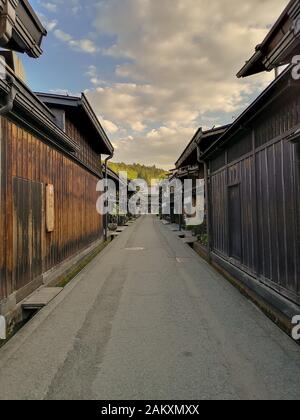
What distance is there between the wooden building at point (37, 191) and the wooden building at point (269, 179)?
4.12m

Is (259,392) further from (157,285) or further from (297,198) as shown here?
(157,285)

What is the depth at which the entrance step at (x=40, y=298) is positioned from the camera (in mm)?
6137

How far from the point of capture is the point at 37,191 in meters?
7.45

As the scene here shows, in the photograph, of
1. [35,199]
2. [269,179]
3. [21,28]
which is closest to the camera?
[21,28]

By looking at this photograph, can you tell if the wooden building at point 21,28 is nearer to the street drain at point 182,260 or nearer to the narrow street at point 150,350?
the narrow street at point 150,350

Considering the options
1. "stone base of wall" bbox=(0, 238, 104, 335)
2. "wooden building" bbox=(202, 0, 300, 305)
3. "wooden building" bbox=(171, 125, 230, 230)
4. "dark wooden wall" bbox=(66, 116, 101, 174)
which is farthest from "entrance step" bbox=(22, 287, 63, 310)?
"wooden building" bbox=(171, 125, 230, 230)

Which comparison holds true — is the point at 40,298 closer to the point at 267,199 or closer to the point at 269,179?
the point at 267,199

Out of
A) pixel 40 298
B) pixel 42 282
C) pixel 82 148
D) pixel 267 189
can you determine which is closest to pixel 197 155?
pixel 82 148

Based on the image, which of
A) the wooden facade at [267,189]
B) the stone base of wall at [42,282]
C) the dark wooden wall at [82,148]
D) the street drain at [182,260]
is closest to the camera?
the wooden facade at [267,189]

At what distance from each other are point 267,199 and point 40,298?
4695mm

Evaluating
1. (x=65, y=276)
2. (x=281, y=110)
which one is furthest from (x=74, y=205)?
(x=281, y=110)

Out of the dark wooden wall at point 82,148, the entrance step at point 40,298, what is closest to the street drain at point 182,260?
the dark wooden wall at point 82,148

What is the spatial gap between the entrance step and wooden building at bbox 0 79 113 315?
5.6 inches

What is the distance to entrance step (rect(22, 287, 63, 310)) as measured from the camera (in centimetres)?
614
